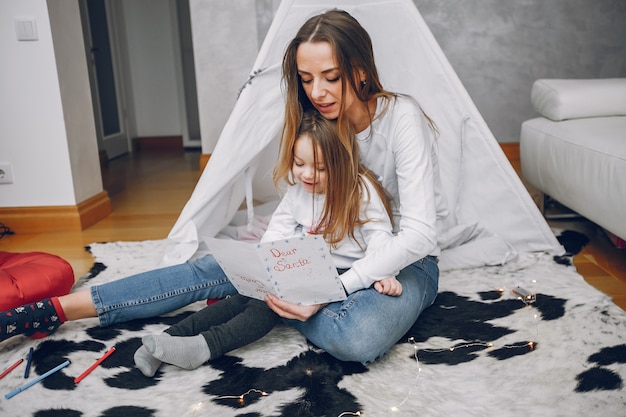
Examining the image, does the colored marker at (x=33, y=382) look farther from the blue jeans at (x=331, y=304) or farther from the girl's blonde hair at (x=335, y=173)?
the girl's blonde hair at (x=335, y=173)

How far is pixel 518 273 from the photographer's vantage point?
1552 mm

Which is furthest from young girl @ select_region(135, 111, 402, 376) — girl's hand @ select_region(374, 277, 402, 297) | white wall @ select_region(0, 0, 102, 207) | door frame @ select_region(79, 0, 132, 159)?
door frame @ select_region(79, 0, 132, 159)

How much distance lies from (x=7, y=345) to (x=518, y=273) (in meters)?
1.35

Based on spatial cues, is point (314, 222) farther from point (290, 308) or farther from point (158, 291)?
point (158, 291)

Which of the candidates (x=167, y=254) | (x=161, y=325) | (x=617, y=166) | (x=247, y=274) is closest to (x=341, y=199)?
→ (x=247, y=274)

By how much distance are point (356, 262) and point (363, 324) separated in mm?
133

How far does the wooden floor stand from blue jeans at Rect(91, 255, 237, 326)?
19.1 inches

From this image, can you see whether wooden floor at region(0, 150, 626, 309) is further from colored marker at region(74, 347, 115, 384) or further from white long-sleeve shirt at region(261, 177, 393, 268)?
white long-sleeve shirt at region(261, 177, 393, 268)

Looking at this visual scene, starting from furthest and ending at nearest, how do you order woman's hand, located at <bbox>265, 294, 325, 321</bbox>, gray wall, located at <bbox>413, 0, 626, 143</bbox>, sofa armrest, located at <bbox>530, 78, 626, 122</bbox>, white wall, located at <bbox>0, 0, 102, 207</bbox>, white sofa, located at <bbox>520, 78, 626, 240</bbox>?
Answer: 1. gray wall, located at <bbox>413, 0, 626, 143</bbox>
2. white wall, located at <bbox>0, 0, 102, 207</bbox>
3. sofa armrest, located at <bbox>530, 78, 626, 122</bbox>
4. white sofa, located at <bbox>520, 78, 626, 240</bbox>
5. woman's hand, located at <bbox>265, 294, 325, 321</bbox>

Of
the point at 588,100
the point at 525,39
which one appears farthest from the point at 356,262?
the point at 525,39

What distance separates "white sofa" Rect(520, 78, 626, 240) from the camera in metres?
1.46

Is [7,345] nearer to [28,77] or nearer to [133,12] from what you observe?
[28,77]

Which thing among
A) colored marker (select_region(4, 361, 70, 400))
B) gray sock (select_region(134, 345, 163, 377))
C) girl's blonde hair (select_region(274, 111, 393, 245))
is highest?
girl's blonde hair (select_region(274, 111, 393, 245))

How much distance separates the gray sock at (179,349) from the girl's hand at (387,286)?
1.23 ft
